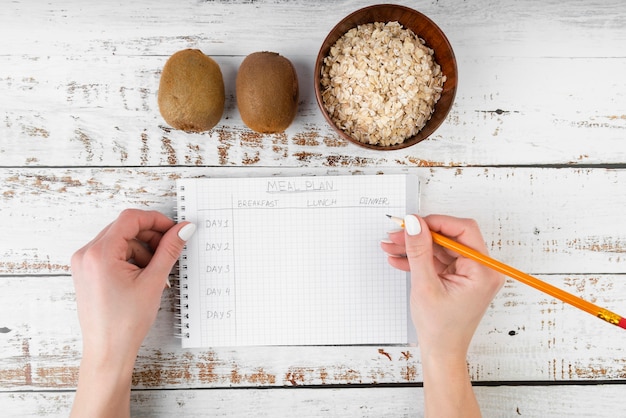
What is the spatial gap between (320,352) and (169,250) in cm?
28

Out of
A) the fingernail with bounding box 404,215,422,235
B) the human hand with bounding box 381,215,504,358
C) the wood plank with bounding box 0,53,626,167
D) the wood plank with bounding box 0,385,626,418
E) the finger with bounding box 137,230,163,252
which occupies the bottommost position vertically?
the wood plank with bounding box 0,385,626,418

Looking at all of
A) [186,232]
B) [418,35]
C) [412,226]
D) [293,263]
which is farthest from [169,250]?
[418,35]

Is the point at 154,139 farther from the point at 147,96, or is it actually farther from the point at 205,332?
the point at 205,332

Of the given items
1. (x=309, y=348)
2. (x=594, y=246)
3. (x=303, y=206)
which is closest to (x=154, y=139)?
(x=303, y=206)

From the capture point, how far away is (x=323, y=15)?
2.41 ft

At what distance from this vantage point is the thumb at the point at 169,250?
68cm

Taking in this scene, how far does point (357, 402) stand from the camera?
29.8 inches

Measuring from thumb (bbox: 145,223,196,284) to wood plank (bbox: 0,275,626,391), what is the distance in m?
0.08

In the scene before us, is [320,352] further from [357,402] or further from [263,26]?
[263,26]

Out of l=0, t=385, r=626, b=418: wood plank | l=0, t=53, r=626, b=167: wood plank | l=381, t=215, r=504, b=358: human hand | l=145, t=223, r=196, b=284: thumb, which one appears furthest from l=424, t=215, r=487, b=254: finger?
l=145, t=223, r=196, b=284: thumb

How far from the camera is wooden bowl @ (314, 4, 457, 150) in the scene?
2.16ft

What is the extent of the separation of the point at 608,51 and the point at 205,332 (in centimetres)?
75

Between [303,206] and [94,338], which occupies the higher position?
[303,206]

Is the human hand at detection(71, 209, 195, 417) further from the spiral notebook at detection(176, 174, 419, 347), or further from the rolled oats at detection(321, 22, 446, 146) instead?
the rolled oats at detection(321, 22, 446, 146)
